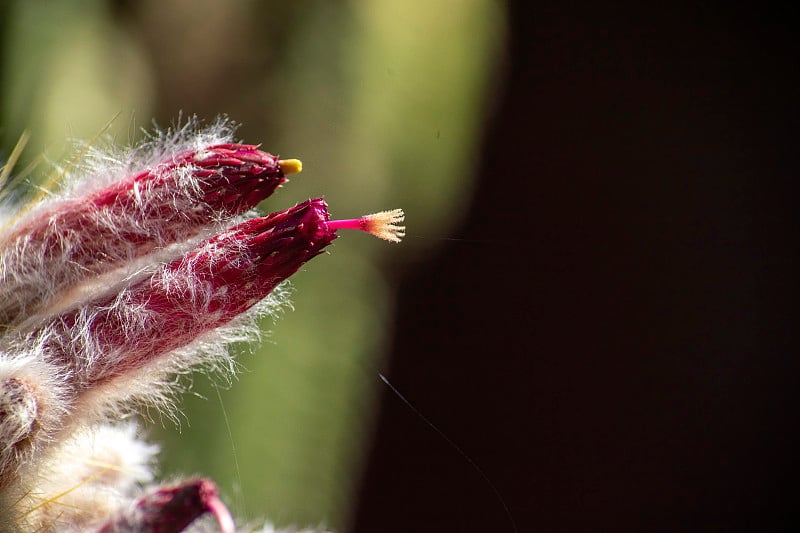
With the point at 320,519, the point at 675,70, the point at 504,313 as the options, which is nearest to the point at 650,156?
the point at 675,70

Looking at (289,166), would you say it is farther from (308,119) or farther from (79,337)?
(308,119)

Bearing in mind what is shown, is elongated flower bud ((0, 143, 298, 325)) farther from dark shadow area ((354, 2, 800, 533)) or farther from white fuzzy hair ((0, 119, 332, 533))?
dark shadow area ((354, 2, 800, 533))

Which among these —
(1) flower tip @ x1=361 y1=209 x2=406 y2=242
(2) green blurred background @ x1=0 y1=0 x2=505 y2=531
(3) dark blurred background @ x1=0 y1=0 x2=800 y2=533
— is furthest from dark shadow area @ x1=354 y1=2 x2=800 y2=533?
(1) flower tip @ x1=361 y1=209 x2=406 y2=242

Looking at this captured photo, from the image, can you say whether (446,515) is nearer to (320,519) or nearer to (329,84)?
(320,519)

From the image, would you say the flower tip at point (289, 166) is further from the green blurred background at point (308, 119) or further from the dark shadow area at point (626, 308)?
the green blurred background at point (308, 119)

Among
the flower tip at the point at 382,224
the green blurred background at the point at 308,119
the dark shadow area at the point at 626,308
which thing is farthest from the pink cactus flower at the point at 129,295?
the green blurred background at the point at 308,119
